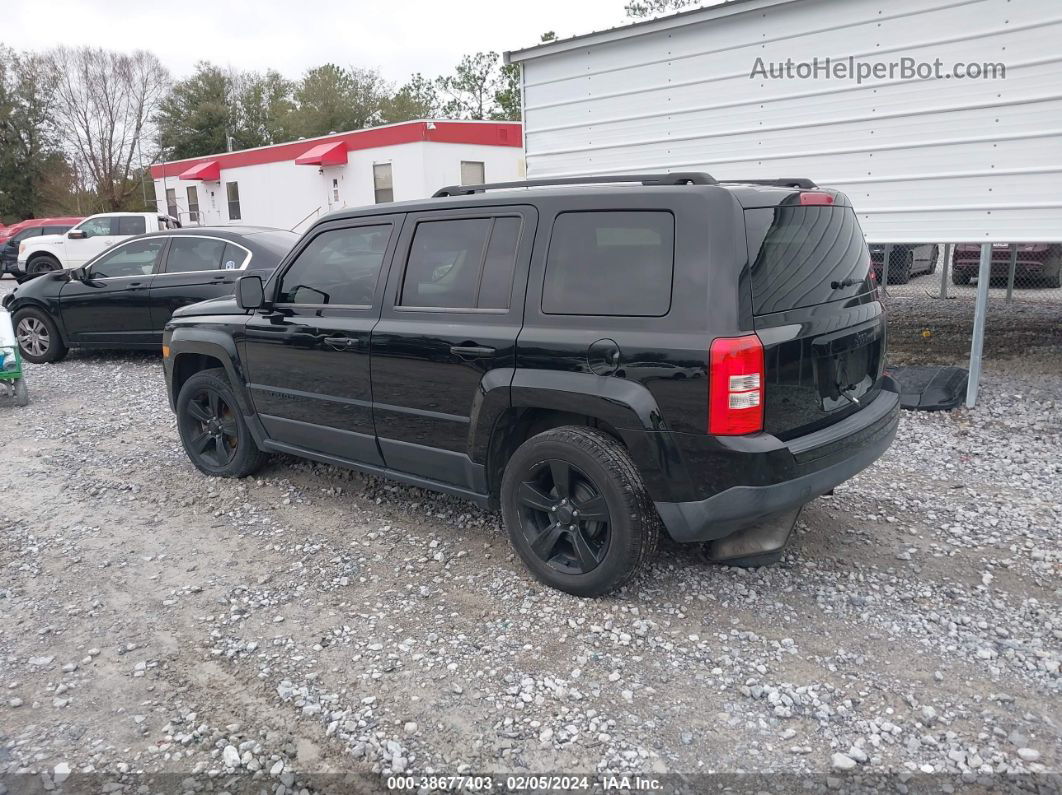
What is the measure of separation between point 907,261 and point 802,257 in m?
11.0

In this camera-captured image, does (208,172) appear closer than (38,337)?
No

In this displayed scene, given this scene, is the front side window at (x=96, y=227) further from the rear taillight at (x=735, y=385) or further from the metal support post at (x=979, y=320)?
the rear taillight at (x=735, y=385)

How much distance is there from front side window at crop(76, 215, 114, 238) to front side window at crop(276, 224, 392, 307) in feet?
55.4

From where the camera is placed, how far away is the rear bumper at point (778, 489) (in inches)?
125

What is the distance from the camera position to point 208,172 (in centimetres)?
2656

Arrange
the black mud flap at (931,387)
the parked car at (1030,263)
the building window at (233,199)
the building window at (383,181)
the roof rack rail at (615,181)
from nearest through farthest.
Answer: the roof rack rail at (615,181) → the black mud flap at (931,387) → the parked car at (1030,263) → the building window at (383,181) → the building window at (233,199)

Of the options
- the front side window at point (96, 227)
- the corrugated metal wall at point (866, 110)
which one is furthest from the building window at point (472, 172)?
the corrugated metal wall at point (866, 110)

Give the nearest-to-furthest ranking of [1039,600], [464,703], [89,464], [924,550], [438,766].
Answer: [438,766], [464,703], [1039,600], [924,550], [89,464]

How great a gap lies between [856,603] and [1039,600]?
810 millimetres

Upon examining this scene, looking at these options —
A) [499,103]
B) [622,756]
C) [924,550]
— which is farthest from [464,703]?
[499,103]

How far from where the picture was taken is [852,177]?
23.0ft

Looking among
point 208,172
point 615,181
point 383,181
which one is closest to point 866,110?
point 615,181

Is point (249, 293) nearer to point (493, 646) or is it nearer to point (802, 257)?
point (493, 646)

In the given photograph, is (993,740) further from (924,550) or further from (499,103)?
(499,103)
